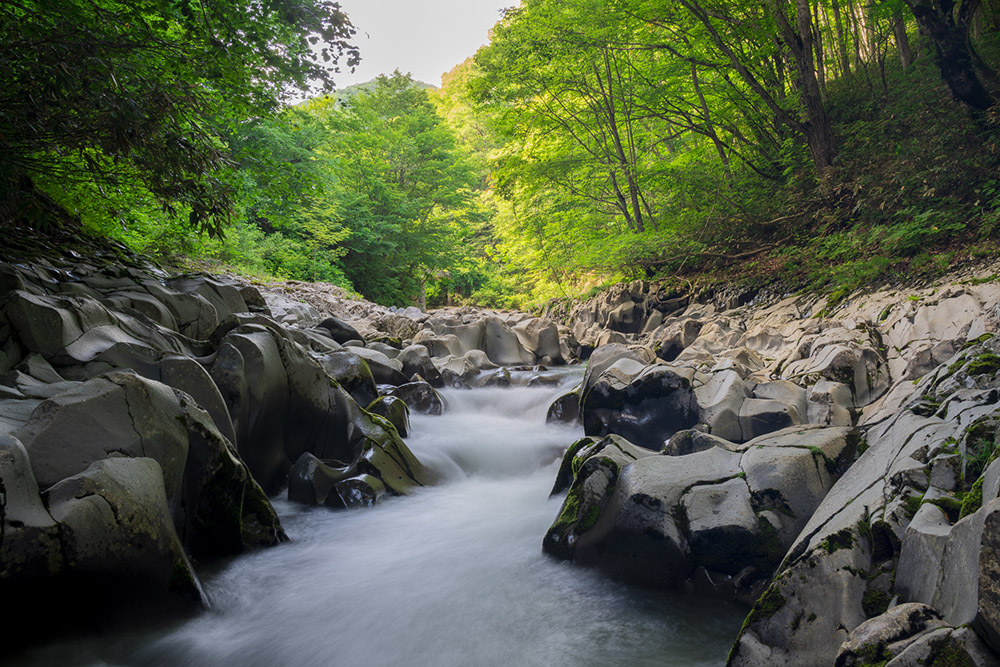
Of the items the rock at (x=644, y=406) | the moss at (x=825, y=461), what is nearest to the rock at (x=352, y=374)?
the rock at (x=644, y=406)

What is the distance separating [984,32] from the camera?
9227 millimetres

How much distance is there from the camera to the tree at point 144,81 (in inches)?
151

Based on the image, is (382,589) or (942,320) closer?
(382,589)

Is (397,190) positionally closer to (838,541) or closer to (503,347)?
(503,347)

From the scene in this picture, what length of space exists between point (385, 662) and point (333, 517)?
2109mm

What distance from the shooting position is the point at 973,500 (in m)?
2.10

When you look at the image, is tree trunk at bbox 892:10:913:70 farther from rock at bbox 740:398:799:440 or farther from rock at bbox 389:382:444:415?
rock at bbox 389:382:444:415

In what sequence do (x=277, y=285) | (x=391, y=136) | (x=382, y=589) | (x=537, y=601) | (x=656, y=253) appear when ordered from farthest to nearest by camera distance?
1. (x=391, y=136)
2. (x=277, y=285)
3. (x=656, y=253)
4. (x=382, y=589)
5. (x=537, y=601)

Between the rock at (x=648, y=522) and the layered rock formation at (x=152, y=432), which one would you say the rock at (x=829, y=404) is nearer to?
the rock at (x=648, y=522)

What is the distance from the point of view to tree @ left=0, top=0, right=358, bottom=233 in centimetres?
384

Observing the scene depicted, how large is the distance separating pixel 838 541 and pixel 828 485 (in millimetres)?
1028

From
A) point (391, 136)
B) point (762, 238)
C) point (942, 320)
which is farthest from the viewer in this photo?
point (391, 136)

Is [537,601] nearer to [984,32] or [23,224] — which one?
[23,224]

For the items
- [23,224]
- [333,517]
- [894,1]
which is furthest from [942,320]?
[23,224]
